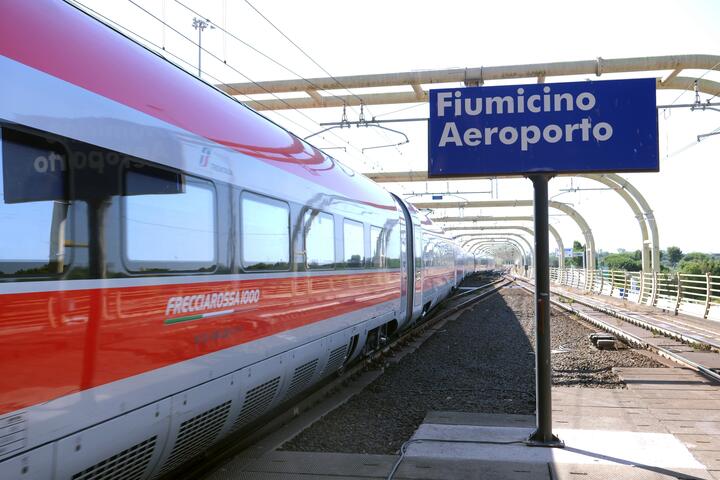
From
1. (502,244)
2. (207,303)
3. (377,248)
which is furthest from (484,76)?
(502,244)

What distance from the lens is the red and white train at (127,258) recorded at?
2.67 metres

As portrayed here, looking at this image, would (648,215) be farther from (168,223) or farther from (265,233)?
(168,223)

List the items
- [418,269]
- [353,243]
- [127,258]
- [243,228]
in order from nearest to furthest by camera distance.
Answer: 1. [127,258]
2. [243,228]
3. [353,243]
4. [418,269]

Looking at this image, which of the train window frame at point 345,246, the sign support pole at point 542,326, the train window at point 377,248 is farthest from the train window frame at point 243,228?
the train window at point 377,248

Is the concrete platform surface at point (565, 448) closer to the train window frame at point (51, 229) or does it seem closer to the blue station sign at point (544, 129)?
the blue station sign at point (544, 129)

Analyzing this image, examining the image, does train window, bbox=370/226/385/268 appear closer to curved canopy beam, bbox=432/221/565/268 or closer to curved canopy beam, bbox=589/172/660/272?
curved canopy beam, bbox=589/172/660/272

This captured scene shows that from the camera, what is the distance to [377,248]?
32.3 feet

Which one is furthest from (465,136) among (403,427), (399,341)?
(399,341)

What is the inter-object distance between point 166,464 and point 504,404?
455 centimetres

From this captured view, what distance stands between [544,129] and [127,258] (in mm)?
3776

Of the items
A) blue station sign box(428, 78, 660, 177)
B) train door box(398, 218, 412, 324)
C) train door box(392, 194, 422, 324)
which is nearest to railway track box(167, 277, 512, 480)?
train door box(398, 218, 412, 324)

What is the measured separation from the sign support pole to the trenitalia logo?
258cm

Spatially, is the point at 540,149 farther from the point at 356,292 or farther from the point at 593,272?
the point at 593,272

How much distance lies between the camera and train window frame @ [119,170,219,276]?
3.33 metres
